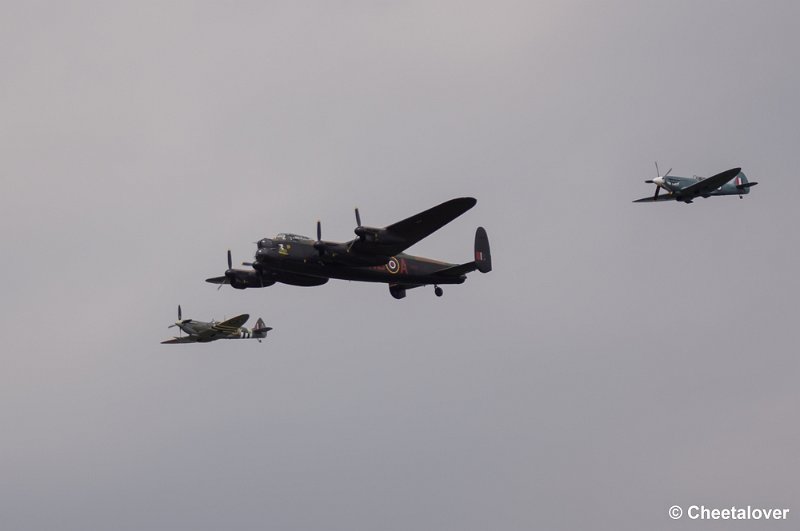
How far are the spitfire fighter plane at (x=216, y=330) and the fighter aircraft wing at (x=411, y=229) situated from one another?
68.6 feet

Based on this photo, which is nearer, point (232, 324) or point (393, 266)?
point (393, 266)

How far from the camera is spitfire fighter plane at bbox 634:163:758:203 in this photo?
8512 cm

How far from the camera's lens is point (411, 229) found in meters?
71.3

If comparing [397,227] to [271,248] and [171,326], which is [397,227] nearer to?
[271,248]

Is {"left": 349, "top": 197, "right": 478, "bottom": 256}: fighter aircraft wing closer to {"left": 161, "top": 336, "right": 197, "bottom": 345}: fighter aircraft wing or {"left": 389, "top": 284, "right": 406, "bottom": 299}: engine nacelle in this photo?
{"left": 389, "top": 284, "right": 406, "bottom": 299}: engine nacelle

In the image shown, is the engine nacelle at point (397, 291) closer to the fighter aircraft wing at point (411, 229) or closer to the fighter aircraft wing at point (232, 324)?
the fighter aircraft wing at point (411, 229)

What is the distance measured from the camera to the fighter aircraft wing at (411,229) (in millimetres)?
69000

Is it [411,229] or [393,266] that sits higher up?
[411,229]

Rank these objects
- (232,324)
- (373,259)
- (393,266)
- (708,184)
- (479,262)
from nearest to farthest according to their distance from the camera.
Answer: (373,259), (393,266), (479,262), (708,184), (232,324)

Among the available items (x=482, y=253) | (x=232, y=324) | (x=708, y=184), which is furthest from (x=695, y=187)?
(x=232, y=324)

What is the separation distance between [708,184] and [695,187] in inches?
43.8

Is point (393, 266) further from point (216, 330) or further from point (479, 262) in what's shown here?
point (216, 330)

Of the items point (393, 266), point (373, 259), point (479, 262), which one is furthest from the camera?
point (479, 262)

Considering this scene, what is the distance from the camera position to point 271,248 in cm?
7294
